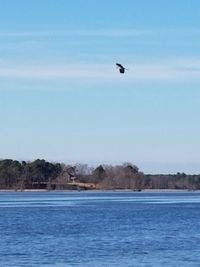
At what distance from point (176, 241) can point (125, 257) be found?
920cm

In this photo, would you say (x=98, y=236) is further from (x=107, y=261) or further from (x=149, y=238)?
(x=107, y=261)

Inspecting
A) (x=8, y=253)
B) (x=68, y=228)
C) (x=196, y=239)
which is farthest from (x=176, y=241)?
(x=68, y=228)

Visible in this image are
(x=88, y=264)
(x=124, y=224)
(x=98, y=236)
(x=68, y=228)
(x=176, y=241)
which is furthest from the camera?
(x=124, y=224)

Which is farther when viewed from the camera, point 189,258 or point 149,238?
point 149,238

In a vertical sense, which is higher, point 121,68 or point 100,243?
point 121,68

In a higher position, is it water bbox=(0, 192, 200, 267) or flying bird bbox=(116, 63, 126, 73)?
flying bird bbox=(116, 63, 126, 73)

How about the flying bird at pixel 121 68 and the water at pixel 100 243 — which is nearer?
the flying bird at pixel 121 68

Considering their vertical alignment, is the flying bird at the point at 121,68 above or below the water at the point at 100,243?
above

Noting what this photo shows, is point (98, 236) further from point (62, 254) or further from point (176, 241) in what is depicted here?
point (62, 254)

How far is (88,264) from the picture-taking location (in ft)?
131

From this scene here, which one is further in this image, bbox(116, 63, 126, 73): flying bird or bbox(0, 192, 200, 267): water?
bbox(0, 192, 200, 267): water

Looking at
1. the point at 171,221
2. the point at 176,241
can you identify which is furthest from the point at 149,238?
the point at 171,221

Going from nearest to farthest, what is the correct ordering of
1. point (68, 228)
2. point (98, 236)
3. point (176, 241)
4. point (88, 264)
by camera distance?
point (88, 264) < point (176, 241) < point (98, 236) < point (68, 228)

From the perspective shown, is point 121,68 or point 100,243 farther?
point 100,243
